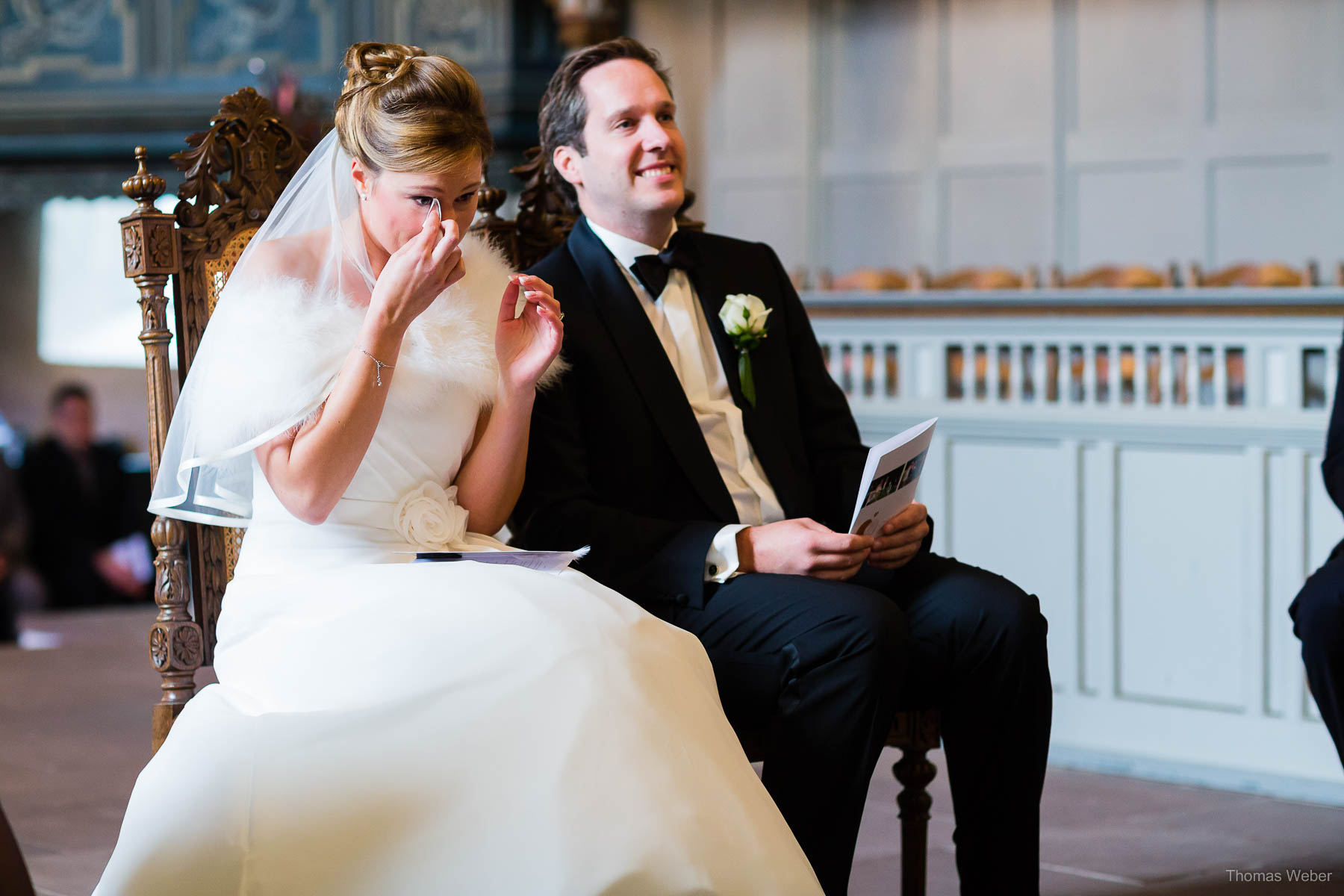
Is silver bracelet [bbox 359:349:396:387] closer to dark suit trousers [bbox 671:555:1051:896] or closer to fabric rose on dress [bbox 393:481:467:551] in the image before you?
fabric rose on dress [bbox 393:481:467:551]

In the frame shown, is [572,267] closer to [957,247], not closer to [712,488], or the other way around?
[712,488]

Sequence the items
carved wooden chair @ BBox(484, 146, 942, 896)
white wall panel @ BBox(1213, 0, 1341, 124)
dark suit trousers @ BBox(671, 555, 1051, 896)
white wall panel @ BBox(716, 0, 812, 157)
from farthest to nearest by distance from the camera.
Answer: white wall panel @ BBox(716, 0, 812, 157) → white wall panel @ BBox(1213, 0, 1341, 124) → carved wooden chair @ BBox(484, 146, 942, 896) → dark suit trousers @ BBox(671, 555, 1051, 896)

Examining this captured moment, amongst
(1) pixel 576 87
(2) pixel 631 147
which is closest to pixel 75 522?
(1) pixel 576 87

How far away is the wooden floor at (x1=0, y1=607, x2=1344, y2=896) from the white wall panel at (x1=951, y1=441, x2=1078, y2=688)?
1.46 ft

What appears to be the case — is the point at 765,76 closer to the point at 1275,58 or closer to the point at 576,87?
the point at 1275,58

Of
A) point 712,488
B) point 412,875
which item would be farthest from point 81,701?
point 412,875

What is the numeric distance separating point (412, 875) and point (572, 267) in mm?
1217

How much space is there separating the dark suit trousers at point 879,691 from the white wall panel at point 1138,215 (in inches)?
138

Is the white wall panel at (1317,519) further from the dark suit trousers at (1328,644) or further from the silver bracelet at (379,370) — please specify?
the silver bracelet at (379,370)

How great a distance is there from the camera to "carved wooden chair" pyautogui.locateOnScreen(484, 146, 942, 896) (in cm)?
250

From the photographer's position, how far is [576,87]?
2729 mm

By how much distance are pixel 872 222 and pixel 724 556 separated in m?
4.07

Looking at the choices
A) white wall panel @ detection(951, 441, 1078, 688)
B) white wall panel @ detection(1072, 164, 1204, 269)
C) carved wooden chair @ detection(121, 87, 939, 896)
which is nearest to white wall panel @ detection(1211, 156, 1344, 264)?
white wall panel @ detection(1072, 164, 1204, 269)

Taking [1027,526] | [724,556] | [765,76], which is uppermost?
[765,76]
